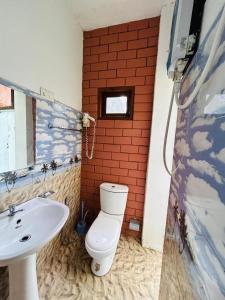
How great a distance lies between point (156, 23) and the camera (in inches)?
67.1

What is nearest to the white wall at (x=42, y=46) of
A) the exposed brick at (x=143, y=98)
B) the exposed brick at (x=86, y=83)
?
the exposed brick at (x=86, y=83)

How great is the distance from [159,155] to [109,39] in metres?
1.48

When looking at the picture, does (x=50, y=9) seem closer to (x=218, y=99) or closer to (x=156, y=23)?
(x=156, y=23)

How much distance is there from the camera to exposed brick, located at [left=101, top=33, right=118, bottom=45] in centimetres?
186

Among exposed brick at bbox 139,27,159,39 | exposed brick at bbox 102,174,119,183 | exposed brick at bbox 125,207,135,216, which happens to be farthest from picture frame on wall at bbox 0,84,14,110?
exposed brick at bbox 125,207,135,216

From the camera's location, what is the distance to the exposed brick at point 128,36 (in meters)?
1.79

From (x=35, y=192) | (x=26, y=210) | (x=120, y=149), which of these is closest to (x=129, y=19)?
(x=120, y=149)

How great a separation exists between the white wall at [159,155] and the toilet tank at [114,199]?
271 millimetres

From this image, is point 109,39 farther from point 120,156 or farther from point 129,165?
point 129,165

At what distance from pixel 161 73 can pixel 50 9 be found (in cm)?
117

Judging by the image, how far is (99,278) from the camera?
57.6 inches

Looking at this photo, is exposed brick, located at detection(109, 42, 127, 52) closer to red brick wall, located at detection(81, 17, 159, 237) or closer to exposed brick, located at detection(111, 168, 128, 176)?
red brick wall, located at detection(81, 17, 159, 237)

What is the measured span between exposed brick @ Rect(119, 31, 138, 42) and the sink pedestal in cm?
221

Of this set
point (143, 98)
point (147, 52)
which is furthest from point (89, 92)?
point (147, 52)
